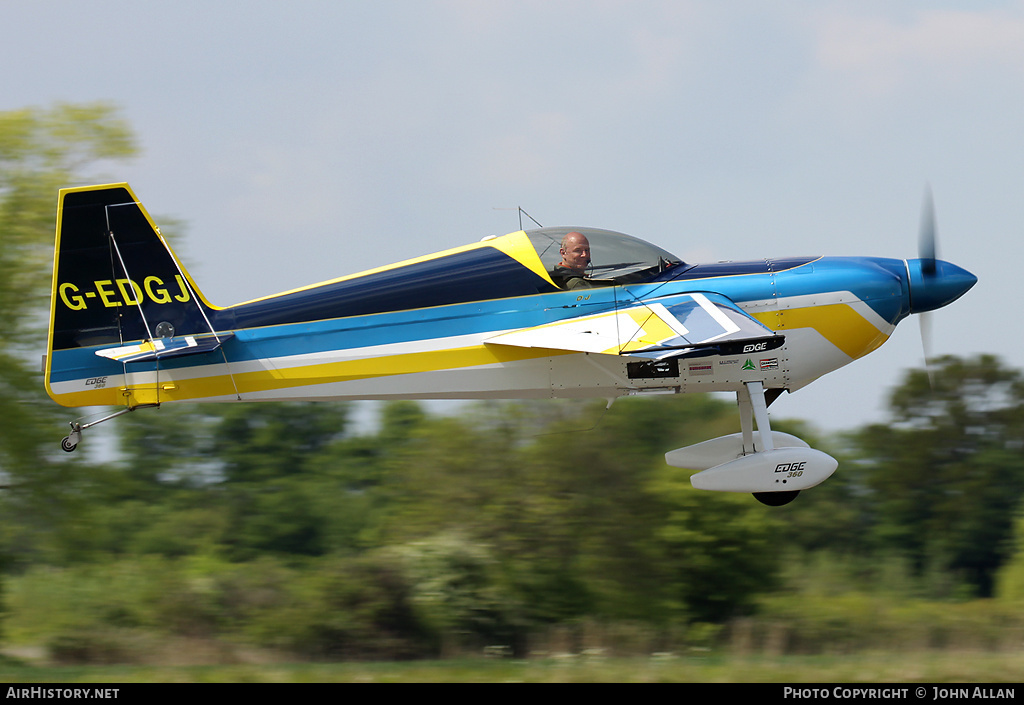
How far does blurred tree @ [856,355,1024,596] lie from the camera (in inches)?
1228

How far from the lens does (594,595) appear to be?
875 inches

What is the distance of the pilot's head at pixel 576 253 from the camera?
28.2 ft

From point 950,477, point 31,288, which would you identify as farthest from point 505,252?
point 950,477

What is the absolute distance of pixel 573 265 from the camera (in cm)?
860

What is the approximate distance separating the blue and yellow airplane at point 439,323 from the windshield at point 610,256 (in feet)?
0.04

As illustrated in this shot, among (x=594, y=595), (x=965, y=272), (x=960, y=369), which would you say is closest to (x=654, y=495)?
(x=594, y=595)

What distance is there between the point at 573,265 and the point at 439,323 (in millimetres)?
1334

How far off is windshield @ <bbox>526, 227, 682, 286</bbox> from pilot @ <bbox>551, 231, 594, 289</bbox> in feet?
0.07

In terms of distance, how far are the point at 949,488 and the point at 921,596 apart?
17.2ft

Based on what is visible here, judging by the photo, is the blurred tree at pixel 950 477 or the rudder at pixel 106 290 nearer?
the rudder at pixel 106 290

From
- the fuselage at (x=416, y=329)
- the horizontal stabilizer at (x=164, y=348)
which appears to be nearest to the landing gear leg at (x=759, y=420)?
the fuselage at (x=416, y=329)

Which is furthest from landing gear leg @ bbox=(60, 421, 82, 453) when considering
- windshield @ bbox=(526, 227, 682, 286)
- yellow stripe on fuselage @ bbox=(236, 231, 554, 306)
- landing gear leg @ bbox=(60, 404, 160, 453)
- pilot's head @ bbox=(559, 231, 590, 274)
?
pilot's head @ bbox=(559, 231, 590, 274)

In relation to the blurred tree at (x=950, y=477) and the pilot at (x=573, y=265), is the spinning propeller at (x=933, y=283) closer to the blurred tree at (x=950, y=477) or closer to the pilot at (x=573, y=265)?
the pilot at (x=573, y=265)

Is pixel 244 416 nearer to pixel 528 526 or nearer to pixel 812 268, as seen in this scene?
pixel 528 526
